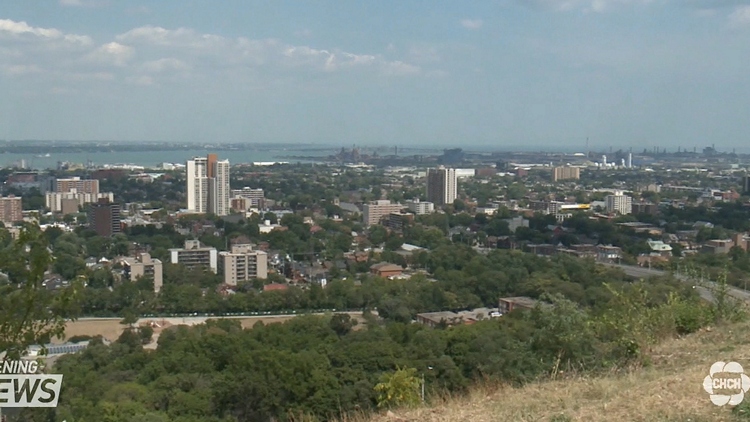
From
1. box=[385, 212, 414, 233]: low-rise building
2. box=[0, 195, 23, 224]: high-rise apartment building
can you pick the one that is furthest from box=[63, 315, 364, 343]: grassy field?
box=[0, 195, 23, 224]: high-rise apartment building

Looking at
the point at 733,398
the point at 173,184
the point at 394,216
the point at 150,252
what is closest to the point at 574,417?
the point at 733,398

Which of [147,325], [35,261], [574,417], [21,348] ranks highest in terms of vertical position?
[35,261]

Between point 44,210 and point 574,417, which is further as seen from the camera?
point 44,210

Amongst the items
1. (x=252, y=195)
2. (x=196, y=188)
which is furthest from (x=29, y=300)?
(x=252, y=195)

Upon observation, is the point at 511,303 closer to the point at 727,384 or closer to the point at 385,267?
the point at 385,267

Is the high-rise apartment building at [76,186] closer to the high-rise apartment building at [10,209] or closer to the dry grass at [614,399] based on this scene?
the high-rise apartment building at [10,209]

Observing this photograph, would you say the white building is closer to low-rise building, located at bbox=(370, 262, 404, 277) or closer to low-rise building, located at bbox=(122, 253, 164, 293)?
low-rise building, located at bbox=(370, 262, 404, 277)

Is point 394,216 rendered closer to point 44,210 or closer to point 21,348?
point 44,210
